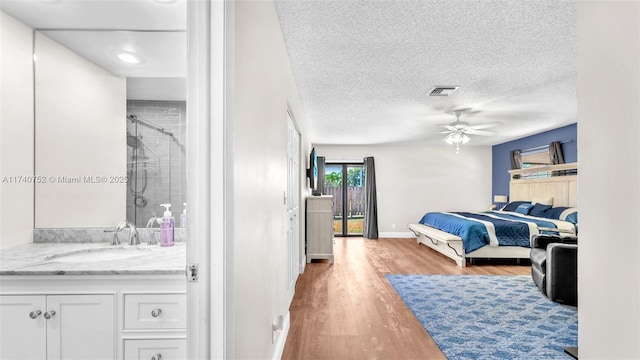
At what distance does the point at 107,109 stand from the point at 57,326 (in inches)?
45.3

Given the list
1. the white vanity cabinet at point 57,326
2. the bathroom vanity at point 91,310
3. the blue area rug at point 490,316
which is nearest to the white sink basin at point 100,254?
the bathroom vanity at point 91,310

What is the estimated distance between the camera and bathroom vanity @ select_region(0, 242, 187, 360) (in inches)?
56.4

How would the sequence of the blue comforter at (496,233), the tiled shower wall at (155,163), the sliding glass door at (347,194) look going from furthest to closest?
the sliding glass door at (347,194), the blue comforter at (496,233), the tiled shower wall at (155,163)

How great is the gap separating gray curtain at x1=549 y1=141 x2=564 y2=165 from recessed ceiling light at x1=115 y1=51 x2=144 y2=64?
6.82 m

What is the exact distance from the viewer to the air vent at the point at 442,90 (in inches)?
151

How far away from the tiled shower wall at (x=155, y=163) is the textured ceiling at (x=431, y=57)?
39.3 inches

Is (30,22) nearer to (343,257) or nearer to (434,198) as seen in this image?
(343,257)

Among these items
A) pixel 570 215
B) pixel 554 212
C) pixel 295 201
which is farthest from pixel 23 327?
pixel 554 212

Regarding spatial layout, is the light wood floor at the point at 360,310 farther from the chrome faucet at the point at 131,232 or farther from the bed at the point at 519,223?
the chrome faucet at the point at 131,232

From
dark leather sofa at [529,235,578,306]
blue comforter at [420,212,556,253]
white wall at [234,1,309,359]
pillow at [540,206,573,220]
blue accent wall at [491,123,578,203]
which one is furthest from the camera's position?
blue accent wall at [491,123,578,203]

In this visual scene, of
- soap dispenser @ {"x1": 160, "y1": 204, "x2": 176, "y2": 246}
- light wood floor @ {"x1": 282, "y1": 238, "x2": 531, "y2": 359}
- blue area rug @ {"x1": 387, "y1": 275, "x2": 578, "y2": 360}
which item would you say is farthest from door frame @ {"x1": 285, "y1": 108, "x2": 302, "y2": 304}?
soap dispenser @ {"x1": 160, "y1": 204, "x2": 176, "y2": 246}

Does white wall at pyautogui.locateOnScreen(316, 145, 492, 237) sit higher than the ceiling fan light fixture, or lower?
lower

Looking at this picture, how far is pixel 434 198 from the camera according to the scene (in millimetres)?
8539

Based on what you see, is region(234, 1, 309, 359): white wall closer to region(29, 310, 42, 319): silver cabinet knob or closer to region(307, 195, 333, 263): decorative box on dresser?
region(29, 310, 42, 319): silver cabinet knob
